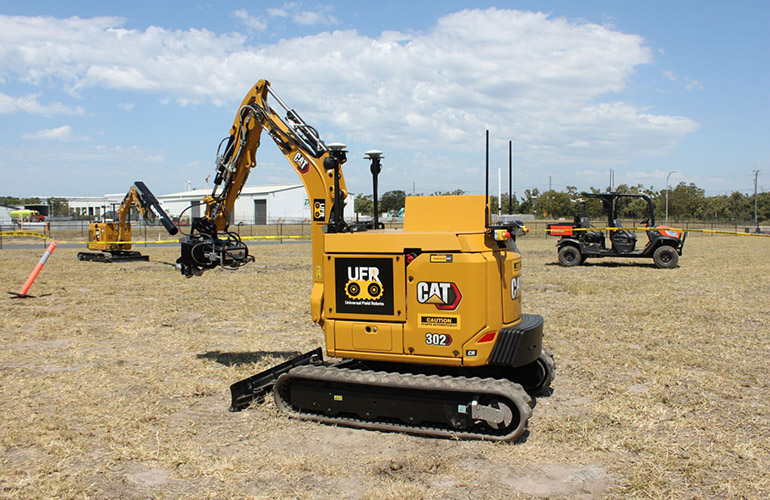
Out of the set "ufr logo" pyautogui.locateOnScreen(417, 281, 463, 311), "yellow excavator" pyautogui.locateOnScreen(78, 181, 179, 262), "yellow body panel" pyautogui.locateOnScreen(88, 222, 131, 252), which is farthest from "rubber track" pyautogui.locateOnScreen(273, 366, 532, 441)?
"yellow body panel" pyautogui.locateOnScreen(88, 222, 131, 252)

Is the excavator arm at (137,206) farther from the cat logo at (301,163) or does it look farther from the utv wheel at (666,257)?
the utv wheel at (666,257)

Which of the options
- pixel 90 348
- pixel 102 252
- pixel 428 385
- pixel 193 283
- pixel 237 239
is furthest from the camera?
pixel 102 252

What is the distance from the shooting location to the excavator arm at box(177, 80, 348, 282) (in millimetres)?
7184

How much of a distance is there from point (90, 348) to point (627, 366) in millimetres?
8206

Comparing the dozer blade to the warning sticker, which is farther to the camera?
the dozer blade

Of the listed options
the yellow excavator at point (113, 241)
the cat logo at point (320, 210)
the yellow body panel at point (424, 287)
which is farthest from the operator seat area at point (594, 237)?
the yellow excavator at point (113, 241)

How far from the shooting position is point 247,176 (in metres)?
9.01

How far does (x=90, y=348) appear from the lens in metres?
9.48

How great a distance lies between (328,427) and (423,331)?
1428mm

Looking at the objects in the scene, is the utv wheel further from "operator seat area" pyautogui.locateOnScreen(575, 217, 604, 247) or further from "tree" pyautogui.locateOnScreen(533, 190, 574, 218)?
"tree" pyautogui.locateOnScreen(533, 190, 574, 218)

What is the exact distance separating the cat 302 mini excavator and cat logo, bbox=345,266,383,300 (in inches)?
0.4

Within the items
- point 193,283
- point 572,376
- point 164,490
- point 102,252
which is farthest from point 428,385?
point 102,252

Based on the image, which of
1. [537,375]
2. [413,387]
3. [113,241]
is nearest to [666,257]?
[537,375]

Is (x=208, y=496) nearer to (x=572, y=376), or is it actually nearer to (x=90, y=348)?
(x=572, y=376)
